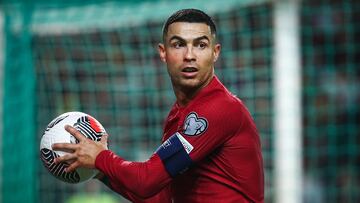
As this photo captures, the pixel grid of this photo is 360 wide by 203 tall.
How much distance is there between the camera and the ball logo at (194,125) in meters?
3.94

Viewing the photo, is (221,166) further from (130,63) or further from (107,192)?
(107,192)

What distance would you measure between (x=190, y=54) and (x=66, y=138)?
675 millimetres

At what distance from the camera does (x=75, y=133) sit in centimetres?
408

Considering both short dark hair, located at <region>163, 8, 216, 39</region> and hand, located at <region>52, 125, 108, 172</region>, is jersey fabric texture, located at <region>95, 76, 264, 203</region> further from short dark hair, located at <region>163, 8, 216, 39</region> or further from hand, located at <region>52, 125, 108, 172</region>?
short dark hair, located at <region>163, 8, 216, 39</region>

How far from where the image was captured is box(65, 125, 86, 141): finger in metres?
4.07

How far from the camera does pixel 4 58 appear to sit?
25.5 feet

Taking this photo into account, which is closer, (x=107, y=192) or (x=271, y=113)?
(x=271, y=113)

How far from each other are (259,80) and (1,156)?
2.51 m

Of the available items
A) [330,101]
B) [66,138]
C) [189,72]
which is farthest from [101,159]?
[330,101]

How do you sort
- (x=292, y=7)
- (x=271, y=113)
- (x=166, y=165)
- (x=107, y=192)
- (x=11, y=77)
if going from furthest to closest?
(x=107, y=192) < (x=271, y=113) < (x=292, y=7) < (x=11, y=77) < (x=166, y=165)

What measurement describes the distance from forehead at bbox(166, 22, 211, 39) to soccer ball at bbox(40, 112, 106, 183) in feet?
1.82

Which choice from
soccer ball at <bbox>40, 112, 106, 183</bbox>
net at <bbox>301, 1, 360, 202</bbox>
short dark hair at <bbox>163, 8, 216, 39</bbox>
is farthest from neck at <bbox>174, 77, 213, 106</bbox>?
net at <bbox>301, 1, 360, 202</bbox>

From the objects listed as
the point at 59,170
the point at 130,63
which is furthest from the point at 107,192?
the point at 59,170

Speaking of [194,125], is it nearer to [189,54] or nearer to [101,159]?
[189,54]
